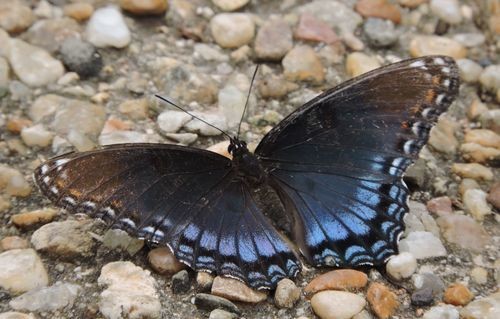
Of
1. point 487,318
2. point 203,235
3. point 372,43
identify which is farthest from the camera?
point 372,43

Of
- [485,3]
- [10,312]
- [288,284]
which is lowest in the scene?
[10,312]

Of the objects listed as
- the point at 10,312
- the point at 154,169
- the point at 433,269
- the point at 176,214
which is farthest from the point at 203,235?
the point at 433,269

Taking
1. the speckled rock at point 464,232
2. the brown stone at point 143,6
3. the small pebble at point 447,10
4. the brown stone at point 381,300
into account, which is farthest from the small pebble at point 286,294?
the small pebble at point 447,10

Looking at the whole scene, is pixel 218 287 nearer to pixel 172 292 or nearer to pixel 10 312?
pixel 172 292

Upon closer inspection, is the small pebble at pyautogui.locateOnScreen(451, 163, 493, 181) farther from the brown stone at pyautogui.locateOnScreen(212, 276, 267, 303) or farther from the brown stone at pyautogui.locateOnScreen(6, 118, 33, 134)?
the brown stone at pyautogui.locateOnScreen(6, 118, 33, 134)

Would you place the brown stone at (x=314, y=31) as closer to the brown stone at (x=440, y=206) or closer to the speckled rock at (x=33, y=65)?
the brown stone at (x=440, y=206)

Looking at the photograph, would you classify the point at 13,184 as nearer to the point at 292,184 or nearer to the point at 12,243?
the point at 12,243

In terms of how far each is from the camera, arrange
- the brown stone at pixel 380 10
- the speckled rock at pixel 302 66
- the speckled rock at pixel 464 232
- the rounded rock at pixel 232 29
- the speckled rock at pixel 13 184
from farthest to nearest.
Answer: the brown stone at pixel 380 10 → the rounded rock at pixel 232 29 → the speckled rock at pixel 302 66 → the speckled rock at pixel 13 184 → the speckled rock at pixel 464 232
